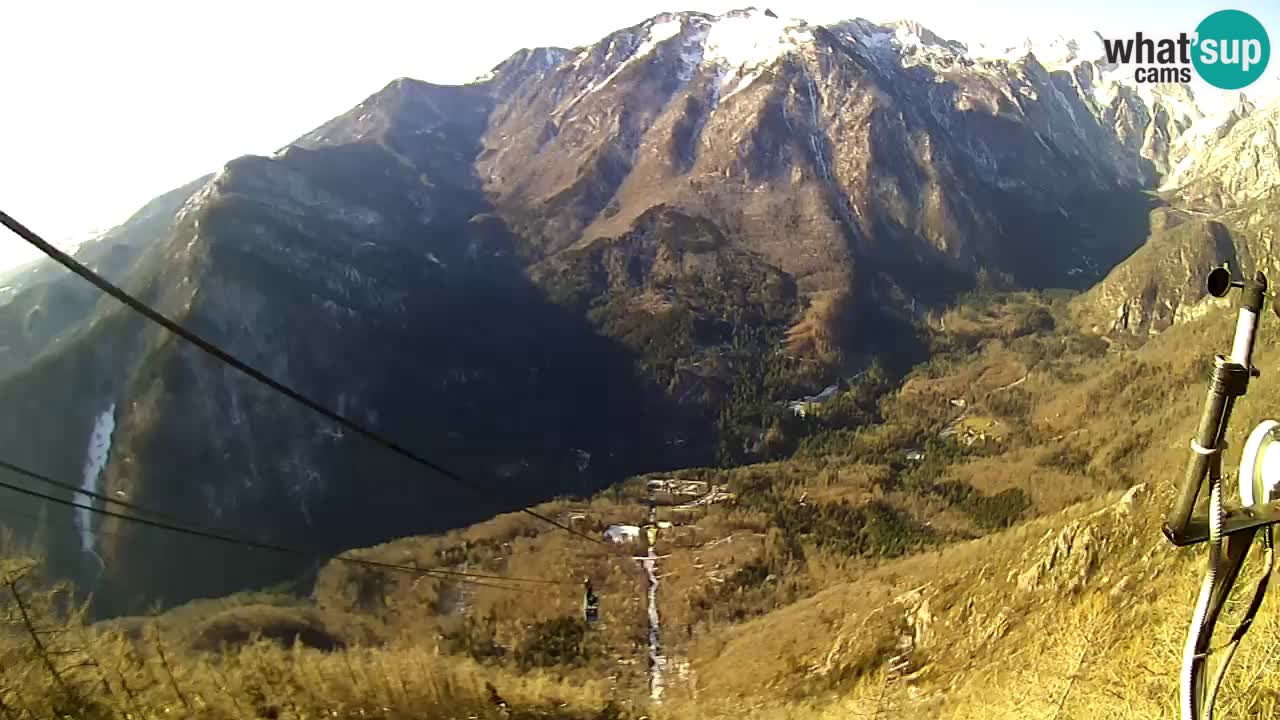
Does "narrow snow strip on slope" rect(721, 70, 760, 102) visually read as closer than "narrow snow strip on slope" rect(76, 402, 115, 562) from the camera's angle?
No

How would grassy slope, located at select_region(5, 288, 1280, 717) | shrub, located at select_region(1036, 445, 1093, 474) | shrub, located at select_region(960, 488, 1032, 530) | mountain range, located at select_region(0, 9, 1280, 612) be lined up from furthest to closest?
shrub, located at select_region(1036, 445, 1093, 474) → mountain range, located at select_region(0, 9, 1280, 612) → shrub, located at select_region(960, 488, 1032, 530) → grassy slope, located at select_region(5, 288, 1280, 717)

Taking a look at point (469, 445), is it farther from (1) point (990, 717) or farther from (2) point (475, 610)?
(1) point (990, 717)

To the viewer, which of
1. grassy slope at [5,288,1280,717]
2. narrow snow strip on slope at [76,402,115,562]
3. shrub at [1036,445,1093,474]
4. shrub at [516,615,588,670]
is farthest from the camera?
shrub at [1036,445,1093,474]

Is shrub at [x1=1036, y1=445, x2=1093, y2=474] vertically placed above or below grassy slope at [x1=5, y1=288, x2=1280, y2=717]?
below

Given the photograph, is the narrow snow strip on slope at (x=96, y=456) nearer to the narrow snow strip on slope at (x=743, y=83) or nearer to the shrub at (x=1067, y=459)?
the shrub at (x=1067, y=459)

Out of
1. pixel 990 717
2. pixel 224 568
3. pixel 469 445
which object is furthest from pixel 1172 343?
pixel 224 568

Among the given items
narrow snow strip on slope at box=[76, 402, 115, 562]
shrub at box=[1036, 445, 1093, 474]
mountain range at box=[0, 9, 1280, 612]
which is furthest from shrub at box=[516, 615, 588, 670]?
shrub at box=[1036, 445, 1093, 474]

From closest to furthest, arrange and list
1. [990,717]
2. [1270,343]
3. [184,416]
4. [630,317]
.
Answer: [990,717] → [1270,343] → [184,416] → [630,317]

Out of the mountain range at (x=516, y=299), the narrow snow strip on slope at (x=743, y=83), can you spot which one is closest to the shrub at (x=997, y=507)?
the mountain range at (x=516, y=299)

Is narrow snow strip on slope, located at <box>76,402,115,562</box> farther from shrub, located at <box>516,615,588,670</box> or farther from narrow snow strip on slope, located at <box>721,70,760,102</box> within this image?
narrow snow strip on slope, located at <box>721,70,760,102</box>
